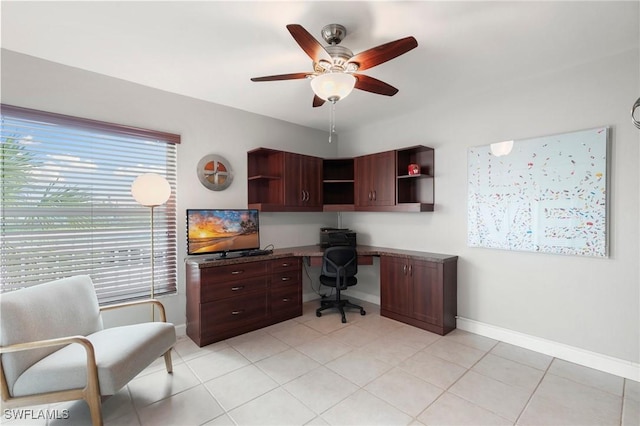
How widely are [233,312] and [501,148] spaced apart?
334 cm

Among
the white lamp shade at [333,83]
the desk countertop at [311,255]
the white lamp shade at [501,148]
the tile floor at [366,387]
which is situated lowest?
the tile floor at [366,387]

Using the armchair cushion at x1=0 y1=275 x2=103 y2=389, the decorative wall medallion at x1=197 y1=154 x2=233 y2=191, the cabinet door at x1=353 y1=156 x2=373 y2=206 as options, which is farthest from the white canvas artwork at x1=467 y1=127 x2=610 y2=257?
the armchair cushion at x1=0 y1=275 x2=103 y2=389

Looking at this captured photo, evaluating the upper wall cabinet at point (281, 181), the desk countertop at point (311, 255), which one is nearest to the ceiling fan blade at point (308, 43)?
the upper wall cabinet at point (281, 181)

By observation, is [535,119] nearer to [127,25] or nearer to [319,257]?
[319,257]

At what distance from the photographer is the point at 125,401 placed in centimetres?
211

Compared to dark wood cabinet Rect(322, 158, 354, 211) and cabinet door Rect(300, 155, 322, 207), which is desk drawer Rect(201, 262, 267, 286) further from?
dark wood cabinet Rect(322, 158, 354, 211)

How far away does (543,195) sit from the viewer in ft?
9.07

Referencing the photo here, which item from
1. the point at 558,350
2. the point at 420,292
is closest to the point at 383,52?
the point at 420,292

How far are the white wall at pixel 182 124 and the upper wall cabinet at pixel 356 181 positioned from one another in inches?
10.4

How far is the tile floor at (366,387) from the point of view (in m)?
1.94

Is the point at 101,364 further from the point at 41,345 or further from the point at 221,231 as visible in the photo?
the point at 221,231

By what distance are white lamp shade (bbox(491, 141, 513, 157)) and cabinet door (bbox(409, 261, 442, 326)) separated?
1.36 metres

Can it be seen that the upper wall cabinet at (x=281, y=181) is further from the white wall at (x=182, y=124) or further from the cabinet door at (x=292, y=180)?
the white wall at (x=182, y=124)

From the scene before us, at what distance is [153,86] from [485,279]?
412cm
